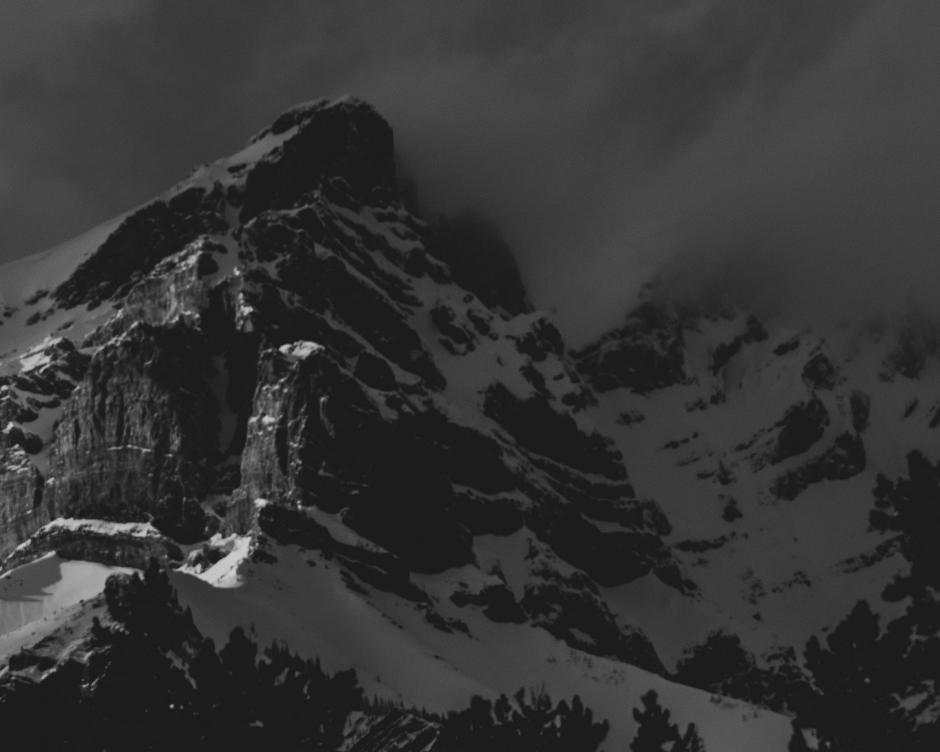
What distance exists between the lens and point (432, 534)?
198m

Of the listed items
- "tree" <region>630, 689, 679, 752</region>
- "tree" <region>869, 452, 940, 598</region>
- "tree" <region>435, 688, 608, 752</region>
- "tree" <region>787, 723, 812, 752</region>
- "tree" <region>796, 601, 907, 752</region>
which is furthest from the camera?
"tree" <region>630, 689, 679, 752</region>

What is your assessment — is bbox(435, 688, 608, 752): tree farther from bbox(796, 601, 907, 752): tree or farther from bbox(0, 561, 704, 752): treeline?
bbox(796, 601, 907, 752): tree

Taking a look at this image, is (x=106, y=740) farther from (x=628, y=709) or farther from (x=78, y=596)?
(x=78, y=596)

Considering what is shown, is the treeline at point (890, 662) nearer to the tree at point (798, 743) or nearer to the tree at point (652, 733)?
the tree at point (798, 743)

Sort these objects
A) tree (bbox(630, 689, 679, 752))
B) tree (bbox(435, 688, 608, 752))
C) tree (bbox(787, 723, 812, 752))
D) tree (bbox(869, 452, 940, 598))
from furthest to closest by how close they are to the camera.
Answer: tree (bbox(630, 689, 679, 752))
tree (bbox(435, 688, 608, 752))
tree (bbox(787, 723, 812, 752))
tree (bbox(869, 452, 940, 598))

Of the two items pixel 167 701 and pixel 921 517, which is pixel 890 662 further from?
pixel 167 701

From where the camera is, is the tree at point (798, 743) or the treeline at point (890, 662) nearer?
the treeline at point (890, 662)

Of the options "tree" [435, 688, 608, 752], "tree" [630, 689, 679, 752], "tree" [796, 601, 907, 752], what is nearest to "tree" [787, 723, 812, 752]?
"tree" [796, 601, 907, 752]

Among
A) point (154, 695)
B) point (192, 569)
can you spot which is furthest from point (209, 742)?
point (192, 569)

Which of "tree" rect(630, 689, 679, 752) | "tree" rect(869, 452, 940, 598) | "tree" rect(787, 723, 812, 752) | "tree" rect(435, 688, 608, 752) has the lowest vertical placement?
"tree" rect(787, 723, 812, 752)

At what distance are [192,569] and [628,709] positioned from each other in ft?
132

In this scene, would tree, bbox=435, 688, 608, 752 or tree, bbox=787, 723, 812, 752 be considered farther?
tree, bbox=435, 688, 608, 752

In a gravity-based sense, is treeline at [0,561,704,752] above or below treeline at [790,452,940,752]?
above

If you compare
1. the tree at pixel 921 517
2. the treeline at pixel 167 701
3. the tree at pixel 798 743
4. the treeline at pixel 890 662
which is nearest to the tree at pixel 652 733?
the treeline at pixel 167 701
